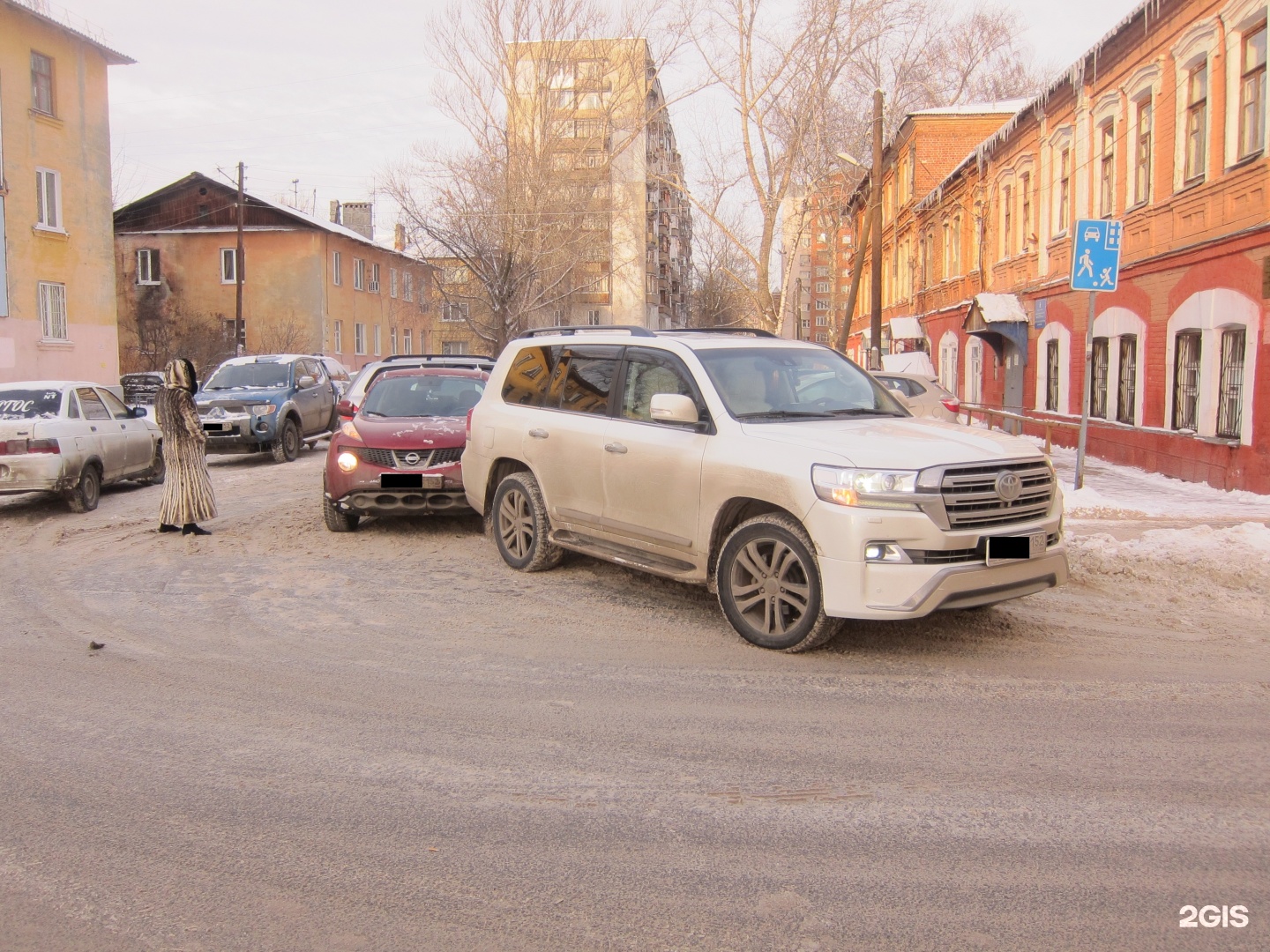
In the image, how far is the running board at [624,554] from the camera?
6.75m

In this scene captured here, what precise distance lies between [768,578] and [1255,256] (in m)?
10.8

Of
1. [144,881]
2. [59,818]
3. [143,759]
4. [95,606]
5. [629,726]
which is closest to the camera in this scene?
[144,881]

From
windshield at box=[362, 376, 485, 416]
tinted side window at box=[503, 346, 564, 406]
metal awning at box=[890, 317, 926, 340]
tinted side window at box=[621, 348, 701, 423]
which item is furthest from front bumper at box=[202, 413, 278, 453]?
metal awning at box=[890, 317, 926, 340]

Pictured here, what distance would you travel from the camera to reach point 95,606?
747 cm

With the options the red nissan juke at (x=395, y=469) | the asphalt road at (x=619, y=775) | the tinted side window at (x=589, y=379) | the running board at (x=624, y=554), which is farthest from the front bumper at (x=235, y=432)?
the running board at (x=624, y=554)

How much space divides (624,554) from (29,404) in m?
8.85

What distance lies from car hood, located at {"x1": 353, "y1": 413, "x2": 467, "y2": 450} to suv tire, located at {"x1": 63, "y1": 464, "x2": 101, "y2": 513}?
13.9ft

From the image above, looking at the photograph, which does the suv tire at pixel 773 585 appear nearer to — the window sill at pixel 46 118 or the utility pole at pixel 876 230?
the utility pole at pixel 876 230

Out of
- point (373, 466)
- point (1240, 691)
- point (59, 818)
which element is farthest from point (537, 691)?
point (373, 466)

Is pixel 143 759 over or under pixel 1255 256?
under

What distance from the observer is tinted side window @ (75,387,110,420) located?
13.1m

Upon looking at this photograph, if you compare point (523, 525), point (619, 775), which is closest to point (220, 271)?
point (523, 525)

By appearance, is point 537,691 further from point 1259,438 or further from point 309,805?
point 1259,438

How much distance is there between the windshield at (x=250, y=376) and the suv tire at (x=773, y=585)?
48.0 feet
